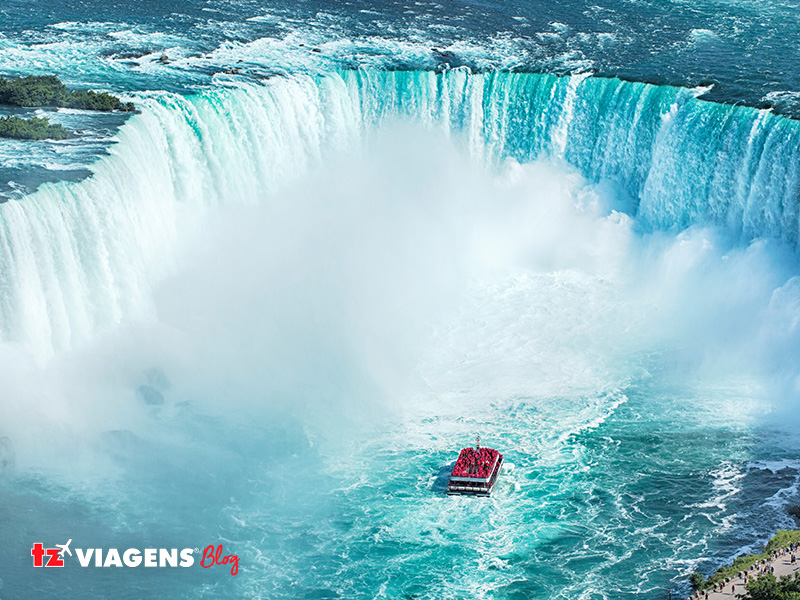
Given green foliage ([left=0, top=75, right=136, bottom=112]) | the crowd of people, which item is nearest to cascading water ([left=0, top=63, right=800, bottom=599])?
the crowd of people

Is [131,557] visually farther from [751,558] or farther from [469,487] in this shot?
[751,558]

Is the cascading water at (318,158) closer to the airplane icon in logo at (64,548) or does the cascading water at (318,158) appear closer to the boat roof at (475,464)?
the airplane icon in logo at (64,548)

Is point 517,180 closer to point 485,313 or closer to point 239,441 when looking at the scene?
point 485,313

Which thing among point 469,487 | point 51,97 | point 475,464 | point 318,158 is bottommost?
point 469,487

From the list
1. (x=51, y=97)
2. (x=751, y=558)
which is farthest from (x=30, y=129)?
(x=751, y=558)

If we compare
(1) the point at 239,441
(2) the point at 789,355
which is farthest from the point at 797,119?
(1) the point at 239,441

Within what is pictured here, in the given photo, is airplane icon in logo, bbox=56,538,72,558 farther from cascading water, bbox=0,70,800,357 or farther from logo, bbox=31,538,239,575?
cascading water, bbox=0,70,800,357
